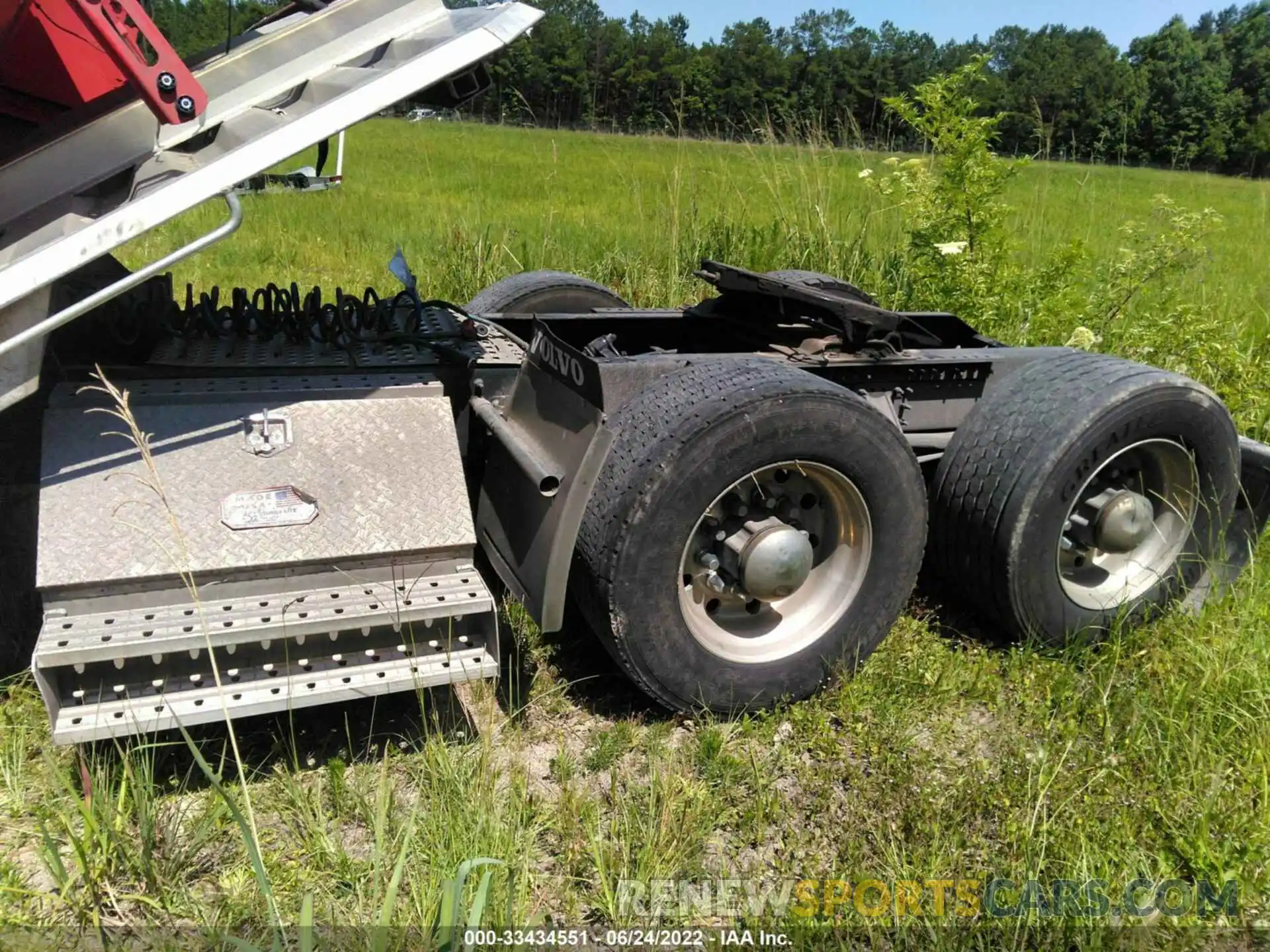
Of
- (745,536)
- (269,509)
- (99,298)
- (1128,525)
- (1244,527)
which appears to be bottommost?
(1244,527)

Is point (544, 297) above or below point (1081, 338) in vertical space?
above

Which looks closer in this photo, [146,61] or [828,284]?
[146,61]

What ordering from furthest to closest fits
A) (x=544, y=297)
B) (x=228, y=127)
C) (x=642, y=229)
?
(x=642, y=229), (x=544, y=297), (x=228, y=127)

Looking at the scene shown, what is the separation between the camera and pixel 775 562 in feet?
8.84

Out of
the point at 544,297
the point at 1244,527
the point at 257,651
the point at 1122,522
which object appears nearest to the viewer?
the point at 257,651

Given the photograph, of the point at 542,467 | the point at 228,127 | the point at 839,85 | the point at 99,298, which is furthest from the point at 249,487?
the point at 839,85

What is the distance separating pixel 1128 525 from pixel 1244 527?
0.65 metres

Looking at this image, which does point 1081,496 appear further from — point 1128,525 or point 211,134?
point 211,134

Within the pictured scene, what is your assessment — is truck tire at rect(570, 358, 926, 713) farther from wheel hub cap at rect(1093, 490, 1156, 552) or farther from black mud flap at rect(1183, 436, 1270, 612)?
black mud flap at rect(1183, 436, 1270, 612)

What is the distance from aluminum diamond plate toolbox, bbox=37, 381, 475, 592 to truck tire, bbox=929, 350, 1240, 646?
173 cm

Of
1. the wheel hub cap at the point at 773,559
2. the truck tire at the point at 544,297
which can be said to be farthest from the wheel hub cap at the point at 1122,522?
the truck tire at the point at 544,297

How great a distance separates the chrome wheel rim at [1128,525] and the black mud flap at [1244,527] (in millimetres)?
203

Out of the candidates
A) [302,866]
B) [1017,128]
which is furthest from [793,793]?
[1017,128]

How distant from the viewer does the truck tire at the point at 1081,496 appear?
300cm
